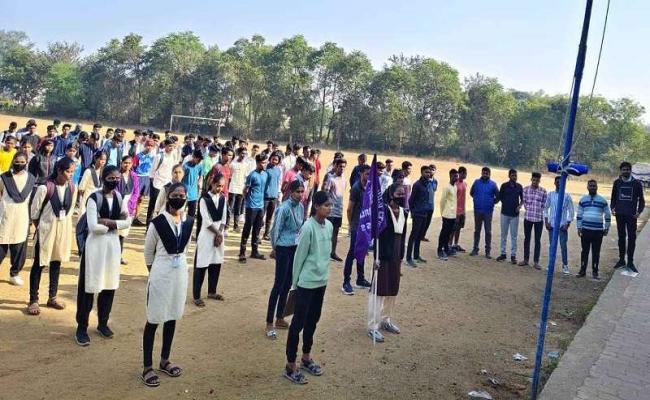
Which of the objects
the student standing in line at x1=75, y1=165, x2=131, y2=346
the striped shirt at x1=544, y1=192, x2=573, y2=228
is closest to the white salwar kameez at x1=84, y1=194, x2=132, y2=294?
the student standing in line at x1=75, y1=165, x2=131, y2=346

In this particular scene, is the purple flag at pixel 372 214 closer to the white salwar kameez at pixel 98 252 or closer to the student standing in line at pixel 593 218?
the white salwar kameez at pixel 98 252

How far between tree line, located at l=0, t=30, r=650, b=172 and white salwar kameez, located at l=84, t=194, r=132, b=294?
160ft

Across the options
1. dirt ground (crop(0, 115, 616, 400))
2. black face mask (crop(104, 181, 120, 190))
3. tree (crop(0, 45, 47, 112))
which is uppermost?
tree (crop(0, 45, 47, 112))

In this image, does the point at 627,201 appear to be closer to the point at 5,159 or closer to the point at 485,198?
the point at 485,198

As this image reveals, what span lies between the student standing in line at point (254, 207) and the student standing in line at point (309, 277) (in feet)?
12.6

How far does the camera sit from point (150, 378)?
409cm

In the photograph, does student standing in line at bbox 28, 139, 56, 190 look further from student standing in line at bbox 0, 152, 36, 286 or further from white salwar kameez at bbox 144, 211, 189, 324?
white salwar kameez at bbox 144, 211, 189, 324

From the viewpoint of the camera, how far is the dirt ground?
13.7 feet

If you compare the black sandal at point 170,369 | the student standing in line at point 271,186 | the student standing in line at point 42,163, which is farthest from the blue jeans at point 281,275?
the student standing in line at point 42,163

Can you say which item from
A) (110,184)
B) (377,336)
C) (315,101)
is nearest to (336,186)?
(377,336)

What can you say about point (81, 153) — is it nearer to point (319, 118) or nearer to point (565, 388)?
point (565, 388)

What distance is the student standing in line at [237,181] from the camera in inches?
412

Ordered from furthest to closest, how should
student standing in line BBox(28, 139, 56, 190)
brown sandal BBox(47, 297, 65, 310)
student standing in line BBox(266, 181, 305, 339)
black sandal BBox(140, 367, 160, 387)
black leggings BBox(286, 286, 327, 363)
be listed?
student standing in line BBox(28, 139, 56, 190), brown sandal BBox(47, 297, 65, 310), student standing in line BBox(266, 181, 305, 339), black leggings BBox(286, 286, 327, 363), black sandal BBox(140, 367, 160, 387)

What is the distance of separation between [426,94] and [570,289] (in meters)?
48.6
